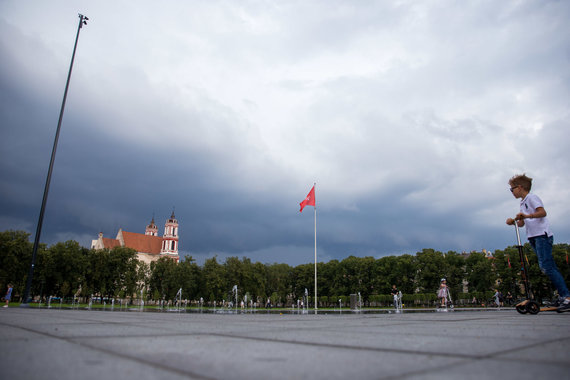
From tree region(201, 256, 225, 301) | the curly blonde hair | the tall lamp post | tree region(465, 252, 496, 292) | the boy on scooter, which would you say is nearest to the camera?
the boy on scooter

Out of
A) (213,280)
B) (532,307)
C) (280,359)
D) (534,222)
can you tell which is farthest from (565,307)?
(213,280)

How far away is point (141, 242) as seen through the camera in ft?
427

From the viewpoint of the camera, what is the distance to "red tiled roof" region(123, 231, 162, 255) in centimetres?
12560

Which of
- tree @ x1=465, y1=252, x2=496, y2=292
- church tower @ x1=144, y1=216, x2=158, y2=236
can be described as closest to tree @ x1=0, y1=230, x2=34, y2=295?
tree @ x1=465, y1=252, x2=496, y2=292

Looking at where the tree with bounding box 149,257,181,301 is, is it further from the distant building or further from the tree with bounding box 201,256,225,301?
the distant building

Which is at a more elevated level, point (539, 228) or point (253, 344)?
point (539, 228)

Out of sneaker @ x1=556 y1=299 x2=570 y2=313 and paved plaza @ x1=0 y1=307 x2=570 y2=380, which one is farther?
sneaker @ x1=556 y1=299 x2=570 y2=313

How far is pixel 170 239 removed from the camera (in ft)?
445

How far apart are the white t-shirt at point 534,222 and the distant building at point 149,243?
12720cm

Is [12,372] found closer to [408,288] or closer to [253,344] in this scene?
[253,344]

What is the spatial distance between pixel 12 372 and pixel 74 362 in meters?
0.38

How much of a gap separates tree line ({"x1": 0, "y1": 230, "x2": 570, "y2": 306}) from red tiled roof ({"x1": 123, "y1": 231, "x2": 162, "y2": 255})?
5144 cm

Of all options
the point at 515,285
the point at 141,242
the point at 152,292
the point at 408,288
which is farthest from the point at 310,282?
the point at 141,242

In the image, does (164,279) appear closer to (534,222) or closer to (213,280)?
(213,280)
